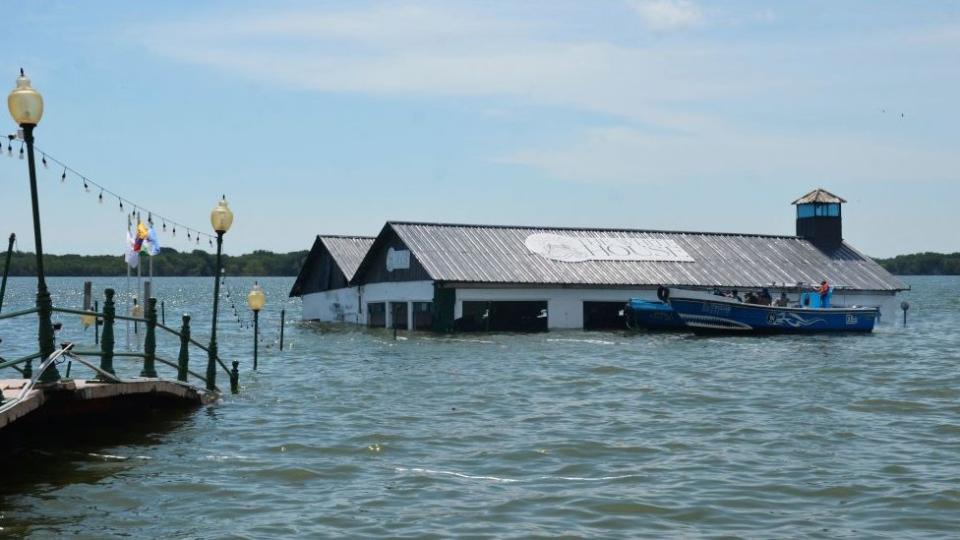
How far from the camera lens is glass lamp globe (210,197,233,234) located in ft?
69.1

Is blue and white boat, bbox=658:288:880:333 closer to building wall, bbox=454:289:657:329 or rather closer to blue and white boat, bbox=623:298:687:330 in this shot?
blue and white boat, bbox=623:298:687:330

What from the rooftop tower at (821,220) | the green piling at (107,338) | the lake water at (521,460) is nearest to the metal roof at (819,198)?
the rooftop tower at (821,220)

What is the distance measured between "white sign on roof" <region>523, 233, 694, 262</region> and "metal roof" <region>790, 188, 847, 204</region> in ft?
34.0

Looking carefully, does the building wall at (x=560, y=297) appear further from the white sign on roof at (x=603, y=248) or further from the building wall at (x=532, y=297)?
the white sign on roof at (x=603, y=248)

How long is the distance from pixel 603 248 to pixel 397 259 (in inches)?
373

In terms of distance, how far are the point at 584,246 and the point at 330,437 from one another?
113 feet

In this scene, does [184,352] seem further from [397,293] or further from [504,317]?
[397,293]

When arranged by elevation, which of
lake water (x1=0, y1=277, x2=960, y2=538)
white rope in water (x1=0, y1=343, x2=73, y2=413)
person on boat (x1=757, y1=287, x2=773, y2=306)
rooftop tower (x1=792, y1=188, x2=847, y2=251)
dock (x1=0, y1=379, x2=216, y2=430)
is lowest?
lake water (x1=0, y1=277, x2=960, y2=538)

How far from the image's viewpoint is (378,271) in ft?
169

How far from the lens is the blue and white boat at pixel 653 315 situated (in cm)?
4525

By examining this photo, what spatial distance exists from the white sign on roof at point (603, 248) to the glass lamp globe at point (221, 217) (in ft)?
96.3

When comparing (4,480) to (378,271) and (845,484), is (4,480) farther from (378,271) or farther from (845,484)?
(378,271)

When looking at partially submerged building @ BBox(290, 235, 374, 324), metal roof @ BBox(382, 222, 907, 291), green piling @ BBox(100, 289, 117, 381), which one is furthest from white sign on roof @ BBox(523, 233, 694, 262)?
green piling @ BBox(100, 289, 117, 381)

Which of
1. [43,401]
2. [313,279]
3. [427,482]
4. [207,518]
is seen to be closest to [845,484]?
[427,482]
